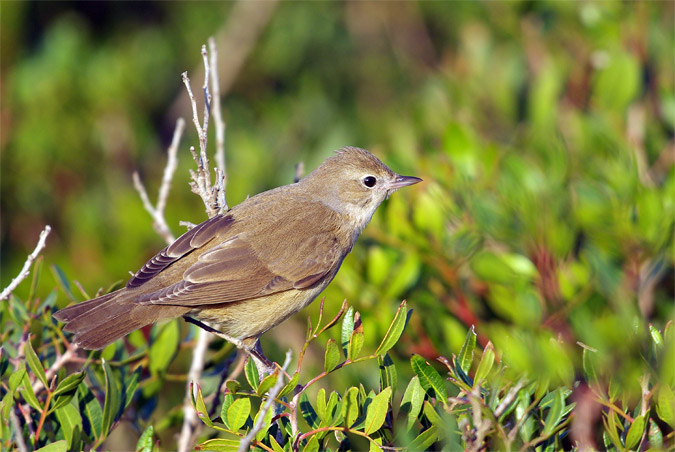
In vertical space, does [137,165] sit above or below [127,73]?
below

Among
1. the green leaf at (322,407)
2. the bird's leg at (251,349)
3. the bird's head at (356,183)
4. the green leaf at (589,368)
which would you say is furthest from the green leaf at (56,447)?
the bird's head at (356,183)

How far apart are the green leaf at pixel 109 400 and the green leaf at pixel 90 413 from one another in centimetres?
5

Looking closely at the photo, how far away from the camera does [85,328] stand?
3479 mm

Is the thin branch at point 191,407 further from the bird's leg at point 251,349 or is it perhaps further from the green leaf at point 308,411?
the green leaf at point 308,411

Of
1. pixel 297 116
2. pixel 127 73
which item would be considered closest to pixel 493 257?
pixel 297 116

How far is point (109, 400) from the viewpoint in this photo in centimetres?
315

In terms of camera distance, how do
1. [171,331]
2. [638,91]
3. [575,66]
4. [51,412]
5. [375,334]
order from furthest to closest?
[575,66] → [638,91] → [375,334] → [171,331] → [51,412]

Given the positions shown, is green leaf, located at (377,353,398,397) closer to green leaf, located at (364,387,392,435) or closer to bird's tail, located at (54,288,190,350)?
green leaf, located at (364,387,392,435)

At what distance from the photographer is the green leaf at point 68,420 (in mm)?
3131

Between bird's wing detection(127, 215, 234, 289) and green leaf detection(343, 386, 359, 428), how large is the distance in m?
1.63

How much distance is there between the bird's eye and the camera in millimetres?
4750

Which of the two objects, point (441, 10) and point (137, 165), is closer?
point (137, 165)

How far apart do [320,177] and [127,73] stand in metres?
3.20

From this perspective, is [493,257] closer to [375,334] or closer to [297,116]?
[375,334]
